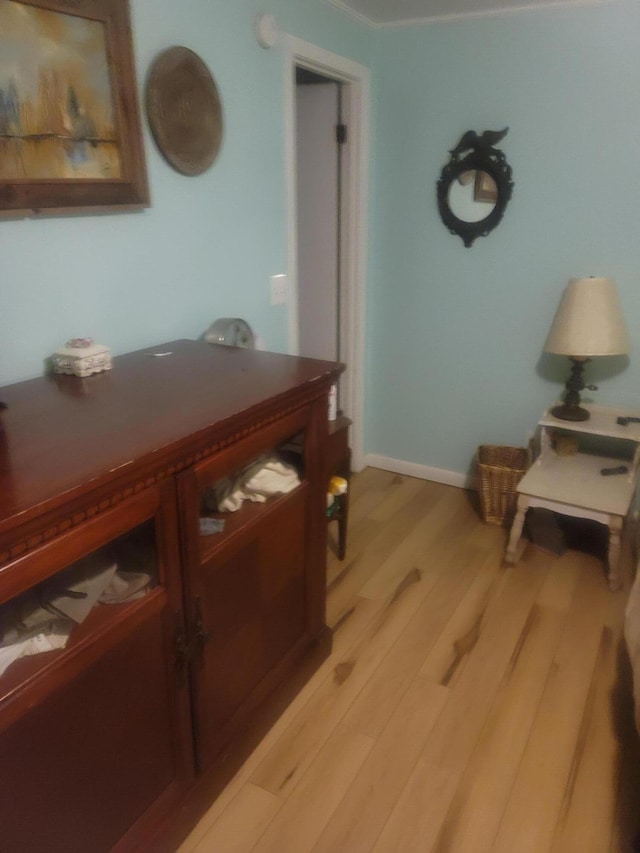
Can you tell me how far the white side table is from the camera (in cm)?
237

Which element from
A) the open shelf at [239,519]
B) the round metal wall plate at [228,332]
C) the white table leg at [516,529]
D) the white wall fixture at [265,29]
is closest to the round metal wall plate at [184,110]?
the white wall fixture at [265,29]

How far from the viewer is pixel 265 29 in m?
2.01

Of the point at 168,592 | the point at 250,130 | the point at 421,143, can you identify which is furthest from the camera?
the point at 421,143

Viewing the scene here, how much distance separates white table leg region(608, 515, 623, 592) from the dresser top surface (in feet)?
4.55

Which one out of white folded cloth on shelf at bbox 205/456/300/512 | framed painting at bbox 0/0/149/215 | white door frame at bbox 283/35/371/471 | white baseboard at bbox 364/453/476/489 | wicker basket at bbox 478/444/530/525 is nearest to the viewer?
framed painting at bbox 0/0/149/215

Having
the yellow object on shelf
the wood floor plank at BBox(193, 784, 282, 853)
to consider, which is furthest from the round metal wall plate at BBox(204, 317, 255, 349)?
Answer: the wood floor plank at BBox(193, 784, 282, 853)

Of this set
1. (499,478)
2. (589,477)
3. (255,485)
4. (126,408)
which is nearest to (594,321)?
(589,477)

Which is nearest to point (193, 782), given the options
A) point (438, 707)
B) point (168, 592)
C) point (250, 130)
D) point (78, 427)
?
point (168, 592)

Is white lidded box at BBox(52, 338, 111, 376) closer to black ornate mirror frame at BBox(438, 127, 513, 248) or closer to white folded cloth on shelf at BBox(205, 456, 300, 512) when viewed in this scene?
white folded cloth on shelf at BBox(205, 456, 300, 512)

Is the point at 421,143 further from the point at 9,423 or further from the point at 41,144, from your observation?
the point at 9,423

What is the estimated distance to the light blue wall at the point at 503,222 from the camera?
244 centimetres

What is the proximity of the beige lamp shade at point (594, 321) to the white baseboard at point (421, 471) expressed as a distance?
38.4 inches

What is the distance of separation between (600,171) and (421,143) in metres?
0.80

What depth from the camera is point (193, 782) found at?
4.70 feet
